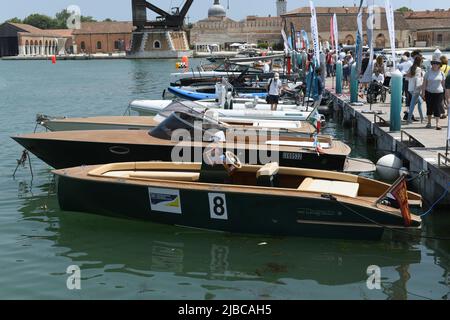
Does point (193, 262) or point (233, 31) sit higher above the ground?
point (233, 31)

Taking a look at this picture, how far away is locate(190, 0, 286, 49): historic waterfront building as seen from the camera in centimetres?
14325

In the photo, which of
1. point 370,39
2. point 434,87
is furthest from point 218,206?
point 370,39

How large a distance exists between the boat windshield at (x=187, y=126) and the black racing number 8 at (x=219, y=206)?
340 centimetres

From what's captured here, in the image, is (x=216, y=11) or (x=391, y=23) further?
(x=216, y=11)

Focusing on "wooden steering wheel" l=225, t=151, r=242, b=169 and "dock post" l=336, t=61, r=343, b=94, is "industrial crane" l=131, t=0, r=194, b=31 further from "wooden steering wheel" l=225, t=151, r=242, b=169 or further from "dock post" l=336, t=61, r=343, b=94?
"wooden steering wheel" l=225, t=151, r=242, b=169

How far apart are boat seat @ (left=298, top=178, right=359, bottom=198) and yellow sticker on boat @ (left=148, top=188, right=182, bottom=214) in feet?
6.24

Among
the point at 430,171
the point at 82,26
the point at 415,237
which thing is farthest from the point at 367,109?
the point at 82,26

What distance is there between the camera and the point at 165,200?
1025 centimetres

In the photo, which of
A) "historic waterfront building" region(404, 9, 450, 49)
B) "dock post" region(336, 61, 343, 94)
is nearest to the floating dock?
"dock post" region(336, 61, 343, 94)

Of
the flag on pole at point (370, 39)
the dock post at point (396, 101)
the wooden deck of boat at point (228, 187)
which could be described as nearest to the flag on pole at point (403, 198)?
the wooden deck of boat at point (228, 187)

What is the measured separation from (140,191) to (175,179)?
2.80 feet

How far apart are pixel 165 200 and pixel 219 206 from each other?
879mm

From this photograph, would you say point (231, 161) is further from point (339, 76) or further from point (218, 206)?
point (339, 76)

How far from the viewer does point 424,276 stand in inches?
356
